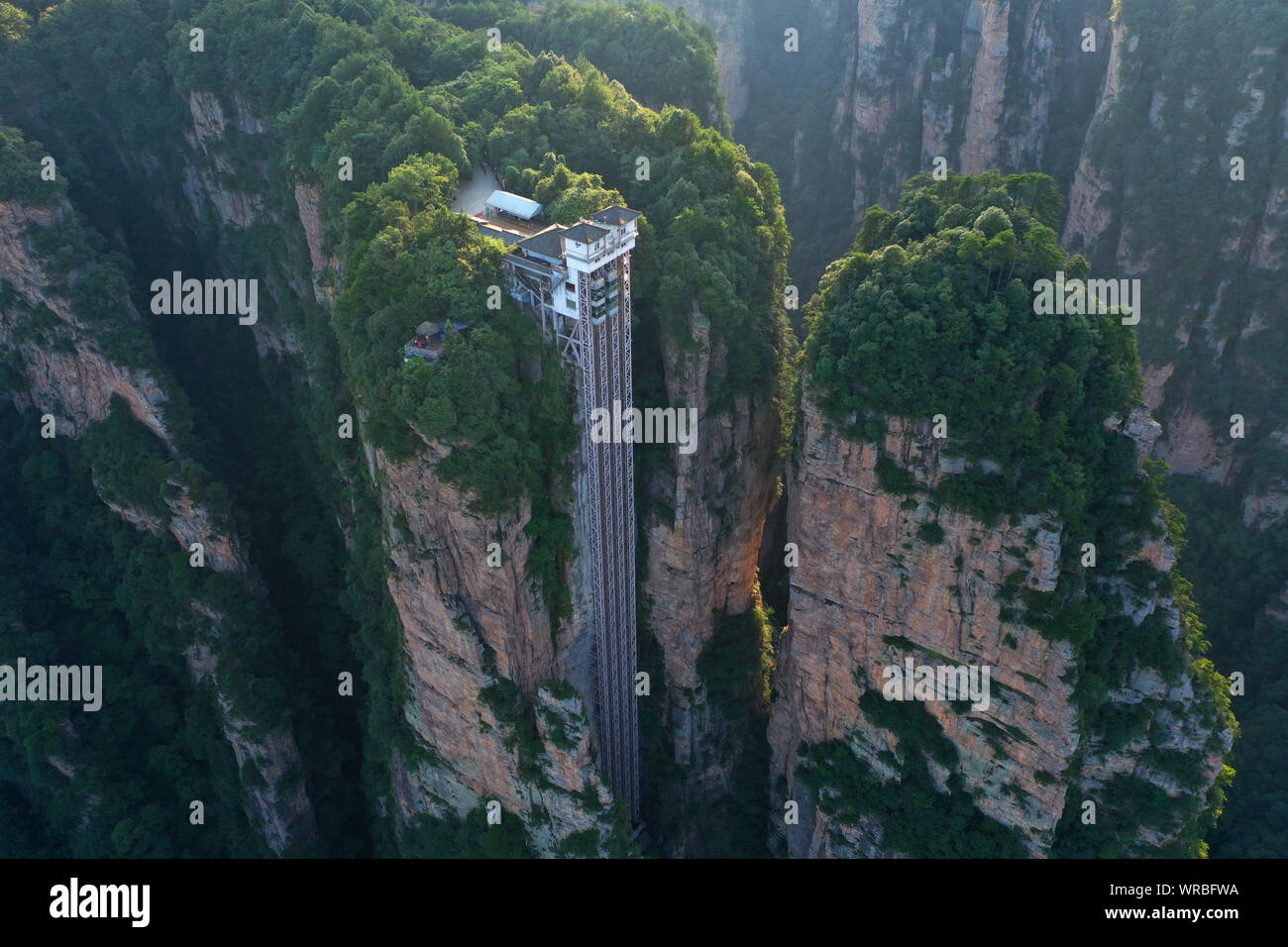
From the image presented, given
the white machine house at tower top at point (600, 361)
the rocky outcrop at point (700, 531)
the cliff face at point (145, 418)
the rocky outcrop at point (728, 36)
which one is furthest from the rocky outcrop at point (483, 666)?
the rocky outcrop at point (728, 36)

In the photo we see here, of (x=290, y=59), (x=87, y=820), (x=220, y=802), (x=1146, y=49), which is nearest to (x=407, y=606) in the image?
(x=220, y=802)

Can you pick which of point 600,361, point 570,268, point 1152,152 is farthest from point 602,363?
point 1152,152

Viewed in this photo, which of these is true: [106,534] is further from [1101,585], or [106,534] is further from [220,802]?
[1101,585]

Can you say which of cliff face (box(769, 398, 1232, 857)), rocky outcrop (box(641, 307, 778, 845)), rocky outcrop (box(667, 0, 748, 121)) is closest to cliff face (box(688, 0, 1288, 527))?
rocky outcrop (box(667, 0, 748, 121))

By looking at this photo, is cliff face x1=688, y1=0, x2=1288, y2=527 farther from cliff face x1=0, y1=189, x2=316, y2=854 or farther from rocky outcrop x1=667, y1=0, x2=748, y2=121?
cliff face x1=0, y1=189, x2=316, y2=854

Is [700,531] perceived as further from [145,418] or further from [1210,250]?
[1210,250]
